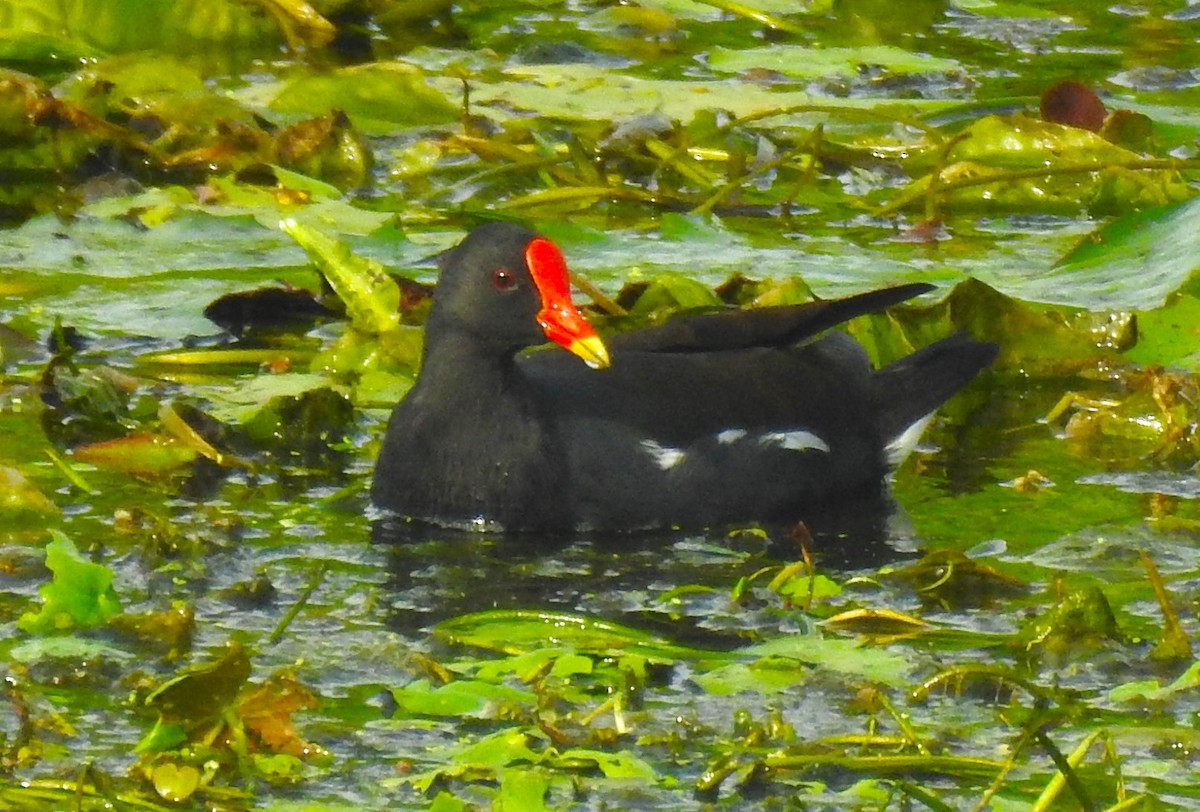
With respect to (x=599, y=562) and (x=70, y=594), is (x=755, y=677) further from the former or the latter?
(x=70, y=594)

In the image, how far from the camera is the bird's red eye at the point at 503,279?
5.25 meters

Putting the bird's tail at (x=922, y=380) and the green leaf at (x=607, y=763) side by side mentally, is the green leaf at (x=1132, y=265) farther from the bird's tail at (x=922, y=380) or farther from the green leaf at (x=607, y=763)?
the green leaf at (x=607, y=763)

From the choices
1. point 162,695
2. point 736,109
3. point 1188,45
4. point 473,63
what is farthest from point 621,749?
point 1188,45

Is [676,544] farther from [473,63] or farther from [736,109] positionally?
[473,63]

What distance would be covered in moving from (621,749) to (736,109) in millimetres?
4295

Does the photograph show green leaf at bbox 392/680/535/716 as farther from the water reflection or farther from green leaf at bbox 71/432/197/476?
green leaf at bbox 71/432/197/476

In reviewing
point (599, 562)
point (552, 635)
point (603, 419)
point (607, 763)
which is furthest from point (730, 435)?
point (607, 763)

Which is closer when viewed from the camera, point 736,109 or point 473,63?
point 736,109

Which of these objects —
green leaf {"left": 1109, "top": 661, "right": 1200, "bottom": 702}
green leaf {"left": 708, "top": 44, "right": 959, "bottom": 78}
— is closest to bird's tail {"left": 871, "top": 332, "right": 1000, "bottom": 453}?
green leaf {"left": 1109, "top": 661, "right": 1200, "bottom": 702}

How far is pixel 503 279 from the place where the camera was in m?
5.26

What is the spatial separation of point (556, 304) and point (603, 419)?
25 cm

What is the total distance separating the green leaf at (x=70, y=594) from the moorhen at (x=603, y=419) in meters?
0.99

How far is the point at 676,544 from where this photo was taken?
16.7 feet

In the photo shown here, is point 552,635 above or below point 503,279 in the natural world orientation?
below
